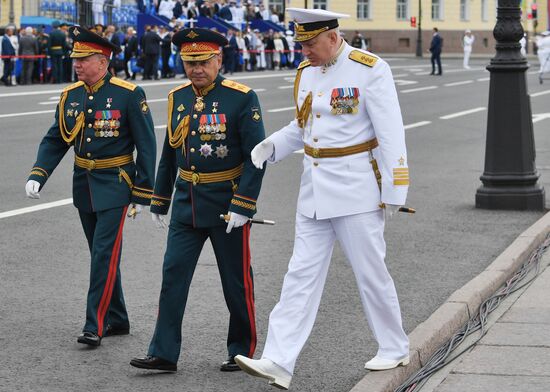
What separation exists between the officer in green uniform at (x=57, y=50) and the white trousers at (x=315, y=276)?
2858 centimetres

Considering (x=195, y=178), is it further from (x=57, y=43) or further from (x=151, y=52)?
(x=151, y=52)

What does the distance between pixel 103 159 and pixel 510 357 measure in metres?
2.34

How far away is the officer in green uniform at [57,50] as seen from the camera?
33812 millimetres

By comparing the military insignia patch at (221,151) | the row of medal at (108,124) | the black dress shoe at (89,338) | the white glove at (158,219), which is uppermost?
the row of medal at (108,124)

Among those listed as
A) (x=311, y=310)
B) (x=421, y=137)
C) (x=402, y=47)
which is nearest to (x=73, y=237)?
(x=311, y=310)

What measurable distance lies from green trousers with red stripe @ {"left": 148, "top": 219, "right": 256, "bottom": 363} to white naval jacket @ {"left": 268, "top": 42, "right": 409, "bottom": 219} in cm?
48

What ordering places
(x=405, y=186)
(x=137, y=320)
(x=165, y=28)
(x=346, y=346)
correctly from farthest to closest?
(x=165, y=28)
(x=137, y=320)
(x=346, y=346)
(x=405, y=186)

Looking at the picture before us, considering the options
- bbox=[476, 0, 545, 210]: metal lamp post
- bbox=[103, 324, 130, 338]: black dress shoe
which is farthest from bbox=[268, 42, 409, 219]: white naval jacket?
bbox=[476, 0, 545, 210]: metal lamp post

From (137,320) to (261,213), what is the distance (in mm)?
4914

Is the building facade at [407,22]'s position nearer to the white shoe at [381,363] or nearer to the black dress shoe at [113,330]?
the black dress shoe at [113,330]

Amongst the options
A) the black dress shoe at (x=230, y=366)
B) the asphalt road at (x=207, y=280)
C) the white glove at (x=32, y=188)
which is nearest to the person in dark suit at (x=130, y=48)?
the asphalt road at (x=207, y=280)

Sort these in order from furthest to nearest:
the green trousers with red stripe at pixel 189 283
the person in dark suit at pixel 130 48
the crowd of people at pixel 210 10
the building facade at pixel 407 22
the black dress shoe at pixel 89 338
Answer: the building facade at pixel 407 22
the crowd of people at pixel 210 10
the person in dark suit at pixel 130 48
the black dress shoe at pixel 89 338
the green trousers with red stripe at pixel 189 283

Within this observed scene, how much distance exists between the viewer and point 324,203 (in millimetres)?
5934

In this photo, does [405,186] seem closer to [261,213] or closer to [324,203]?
[324,203]
